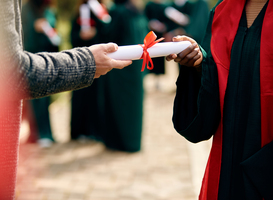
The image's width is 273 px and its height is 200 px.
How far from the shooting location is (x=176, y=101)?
1.62 metres

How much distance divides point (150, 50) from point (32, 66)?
573mm

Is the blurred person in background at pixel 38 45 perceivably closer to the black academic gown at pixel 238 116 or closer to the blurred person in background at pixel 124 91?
the blurred person in background at pixel 124 91

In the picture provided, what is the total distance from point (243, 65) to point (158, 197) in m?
2.02

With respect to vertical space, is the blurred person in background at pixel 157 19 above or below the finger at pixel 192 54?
above

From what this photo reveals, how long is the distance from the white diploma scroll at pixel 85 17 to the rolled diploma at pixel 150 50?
3.08 m

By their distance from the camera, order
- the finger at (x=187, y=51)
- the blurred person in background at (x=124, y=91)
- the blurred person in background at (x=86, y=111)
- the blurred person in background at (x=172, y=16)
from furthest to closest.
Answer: the blurred person in background at (x=172, y=16) < the blurred person in background at (x=86, y=111) < the blurred person in background at (x=124, y=91) < the finger at (x=187, y=51)

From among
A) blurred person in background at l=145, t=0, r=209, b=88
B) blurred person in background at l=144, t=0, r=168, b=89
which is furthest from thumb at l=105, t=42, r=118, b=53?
blurred person in background at l=144, t=0, r=168, b=89

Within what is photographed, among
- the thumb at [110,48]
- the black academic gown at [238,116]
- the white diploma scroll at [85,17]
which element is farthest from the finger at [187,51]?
the white diploma scroll at [85,17]

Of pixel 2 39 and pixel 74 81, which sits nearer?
pixel 2 39

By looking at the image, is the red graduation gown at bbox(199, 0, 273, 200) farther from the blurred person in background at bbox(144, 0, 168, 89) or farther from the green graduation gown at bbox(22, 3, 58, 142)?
the blurred person in background at bbox(144, 0, 168, 89)

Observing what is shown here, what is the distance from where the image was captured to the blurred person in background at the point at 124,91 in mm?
3930

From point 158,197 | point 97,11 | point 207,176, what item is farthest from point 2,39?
point 97,11

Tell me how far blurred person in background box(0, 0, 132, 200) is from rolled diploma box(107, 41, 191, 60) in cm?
10

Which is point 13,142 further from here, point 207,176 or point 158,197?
point 158,197
